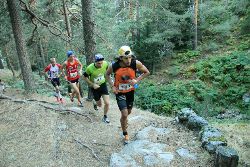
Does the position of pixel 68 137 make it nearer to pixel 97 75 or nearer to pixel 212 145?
pixel 97 75

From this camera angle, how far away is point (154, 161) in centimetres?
668

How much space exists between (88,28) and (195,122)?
209 inches

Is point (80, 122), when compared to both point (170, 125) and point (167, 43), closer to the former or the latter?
point (170, 125)

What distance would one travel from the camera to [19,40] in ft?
42.6

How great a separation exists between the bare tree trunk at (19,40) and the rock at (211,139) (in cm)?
882

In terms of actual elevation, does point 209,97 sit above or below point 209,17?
below

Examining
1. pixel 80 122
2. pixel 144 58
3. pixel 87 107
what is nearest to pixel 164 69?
pixel 144 58

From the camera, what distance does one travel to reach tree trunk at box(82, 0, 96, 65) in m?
10.8

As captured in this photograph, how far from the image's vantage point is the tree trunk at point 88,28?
426 inches

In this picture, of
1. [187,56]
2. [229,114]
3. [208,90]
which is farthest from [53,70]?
[187,56]

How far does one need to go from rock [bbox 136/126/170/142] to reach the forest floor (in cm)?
20

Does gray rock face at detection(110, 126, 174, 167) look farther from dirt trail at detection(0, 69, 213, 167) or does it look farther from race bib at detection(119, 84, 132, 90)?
race bib at detection(119, 84, 132, 90)

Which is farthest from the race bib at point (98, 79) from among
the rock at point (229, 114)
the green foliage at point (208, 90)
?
the rock at point (229, 114)

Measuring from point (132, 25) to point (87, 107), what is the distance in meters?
14.4
